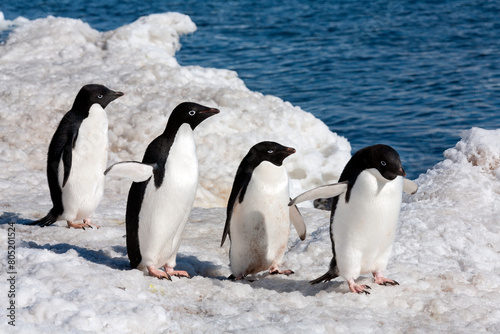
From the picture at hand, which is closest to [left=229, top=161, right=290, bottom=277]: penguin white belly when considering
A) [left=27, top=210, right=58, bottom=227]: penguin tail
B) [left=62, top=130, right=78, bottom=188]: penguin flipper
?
[left=62, top=130, right=78, bottom=188]: penguin flipper

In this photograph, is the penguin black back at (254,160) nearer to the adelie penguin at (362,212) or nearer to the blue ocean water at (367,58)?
the adelie penguin at (362,212)

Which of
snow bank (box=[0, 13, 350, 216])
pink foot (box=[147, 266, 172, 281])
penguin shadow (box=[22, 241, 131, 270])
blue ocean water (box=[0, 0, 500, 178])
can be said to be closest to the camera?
pink foot (box=[147, 266, 172, 281])

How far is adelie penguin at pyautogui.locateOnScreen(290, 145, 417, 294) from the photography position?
4.40 metres

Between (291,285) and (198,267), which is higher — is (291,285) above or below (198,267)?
above

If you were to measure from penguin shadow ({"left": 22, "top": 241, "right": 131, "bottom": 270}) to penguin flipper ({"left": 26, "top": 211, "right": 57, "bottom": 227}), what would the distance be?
27.0 inches

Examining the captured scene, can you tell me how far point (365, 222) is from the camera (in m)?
4.46

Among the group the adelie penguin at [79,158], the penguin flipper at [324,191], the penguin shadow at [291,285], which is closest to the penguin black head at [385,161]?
the penguin flipper at [324,191]

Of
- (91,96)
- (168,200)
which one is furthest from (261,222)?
(91,96)

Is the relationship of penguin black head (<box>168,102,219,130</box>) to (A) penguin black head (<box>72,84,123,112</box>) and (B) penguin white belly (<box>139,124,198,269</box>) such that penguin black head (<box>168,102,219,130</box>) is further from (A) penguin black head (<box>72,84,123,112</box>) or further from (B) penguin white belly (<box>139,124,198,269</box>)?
(A) penguin black head (<box>72,84,123,112</box>)

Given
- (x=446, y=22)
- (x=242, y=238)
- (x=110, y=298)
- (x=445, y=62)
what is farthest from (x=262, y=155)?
(x=446, y=22)

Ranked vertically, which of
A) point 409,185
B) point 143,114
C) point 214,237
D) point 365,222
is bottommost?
point 214,237

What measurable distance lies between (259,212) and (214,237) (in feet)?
3.58

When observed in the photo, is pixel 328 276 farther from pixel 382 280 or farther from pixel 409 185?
pixel 409 185

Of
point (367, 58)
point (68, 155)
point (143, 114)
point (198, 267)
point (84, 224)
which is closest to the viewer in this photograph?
point (198, 267)
